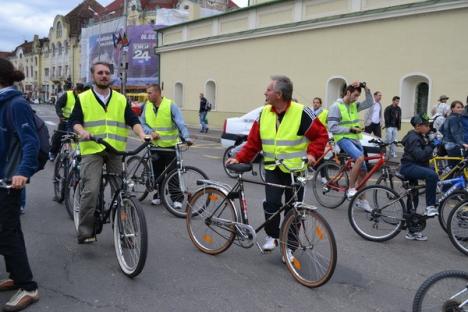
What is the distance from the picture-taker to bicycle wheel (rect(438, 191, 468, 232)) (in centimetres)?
533

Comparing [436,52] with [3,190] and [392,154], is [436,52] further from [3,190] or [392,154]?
[3,190]

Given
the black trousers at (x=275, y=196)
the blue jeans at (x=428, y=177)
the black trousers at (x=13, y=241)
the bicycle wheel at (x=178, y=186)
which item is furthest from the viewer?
the bicycle wheel at (x=178, y=186)

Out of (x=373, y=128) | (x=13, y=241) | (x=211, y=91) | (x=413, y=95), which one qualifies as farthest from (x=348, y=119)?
(x=211, y=91)

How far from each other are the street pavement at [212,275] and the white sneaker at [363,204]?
39 centimetres

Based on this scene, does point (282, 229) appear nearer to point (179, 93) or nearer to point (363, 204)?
point (363, 204)

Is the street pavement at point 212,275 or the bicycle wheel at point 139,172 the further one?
the bicycle wheel at point 139,172

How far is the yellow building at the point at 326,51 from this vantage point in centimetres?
1413

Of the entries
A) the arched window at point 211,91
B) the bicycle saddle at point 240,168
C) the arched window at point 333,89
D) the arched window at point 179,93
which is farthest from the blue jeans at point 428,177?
the arched window at point 179,93

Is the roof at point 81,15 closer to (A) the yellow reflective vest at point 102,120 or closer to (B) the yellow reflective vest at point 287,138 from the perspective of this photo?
(A) the yellow reflective vest at point 102,120

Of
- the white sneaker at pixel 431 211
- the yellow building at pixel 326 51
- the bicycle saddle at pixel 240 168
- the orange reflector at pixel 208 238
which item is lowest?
the orange reflector at pixel 208 238

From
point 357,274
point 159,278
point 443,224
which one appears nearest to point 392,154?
point 443,224

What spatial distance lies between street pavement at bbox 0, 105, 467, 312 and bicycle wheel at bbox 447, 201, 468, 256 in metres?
0.14

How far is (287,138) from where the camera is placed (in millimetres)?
4422

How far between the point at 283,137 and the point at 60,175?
4102 millimetres
